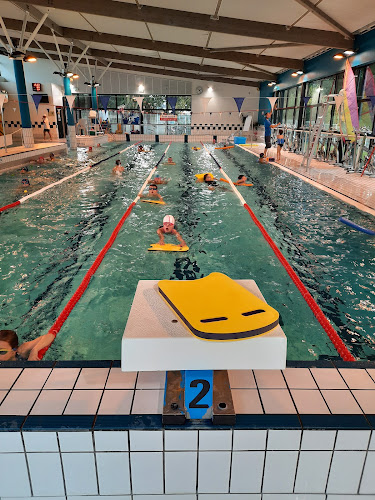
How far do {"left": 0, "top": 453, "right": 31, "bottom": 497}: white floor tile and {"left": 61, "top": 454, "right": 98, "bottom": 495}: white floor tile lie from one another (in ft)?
0.55

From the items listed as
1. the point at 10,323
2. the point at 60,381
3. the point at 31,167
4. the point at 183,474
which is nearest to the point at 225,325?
the point at 183,474

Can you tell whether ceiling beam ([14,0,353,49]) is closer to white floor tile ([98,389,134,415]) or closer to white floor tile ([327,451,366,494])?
white floor tile ([98,389,134,415])

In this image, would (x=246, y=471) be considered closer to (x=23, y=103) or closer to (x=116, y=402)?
(x=116, y=402)

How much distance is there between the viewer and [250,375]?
1.77 metres

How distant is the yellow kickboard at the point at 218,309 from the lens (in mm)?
1280

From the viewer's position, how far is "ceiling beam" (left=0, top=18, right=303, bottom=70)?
14.8m

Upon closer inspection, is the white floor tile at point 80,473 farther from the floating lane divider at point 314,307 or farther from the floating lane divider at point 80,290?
the floating lane divider at point 314,307

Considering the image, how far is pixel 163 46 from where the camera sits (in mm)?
Result: 15367

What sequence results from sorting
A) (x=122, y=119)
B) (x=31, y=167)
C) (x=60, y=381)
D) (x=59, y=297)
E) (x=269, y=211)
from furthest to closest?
(x=122, y=119) → (x=31, y=167) → (x=269, y=211) → (x=59, y=297) → (x=60, y=381)

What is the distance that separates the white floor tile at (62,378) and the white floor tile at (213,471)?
66 cm

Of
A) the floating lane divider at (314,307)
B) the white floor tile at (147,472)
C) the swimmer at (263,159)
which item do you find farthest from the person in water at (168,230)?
the swimmer at (263,159)

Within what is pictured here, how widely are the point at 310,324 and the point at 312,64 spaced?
15.4m

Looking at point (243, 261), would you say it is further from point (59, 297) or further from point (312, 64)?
point (312, 64)

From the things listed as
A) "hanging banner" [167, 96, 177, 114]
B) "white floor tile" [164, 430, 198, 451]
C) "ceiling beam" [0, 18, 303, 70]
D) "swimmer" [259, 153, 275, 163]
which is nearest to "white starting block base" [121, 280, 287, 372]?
"white floor tile" [164, 430, 198, 451]
